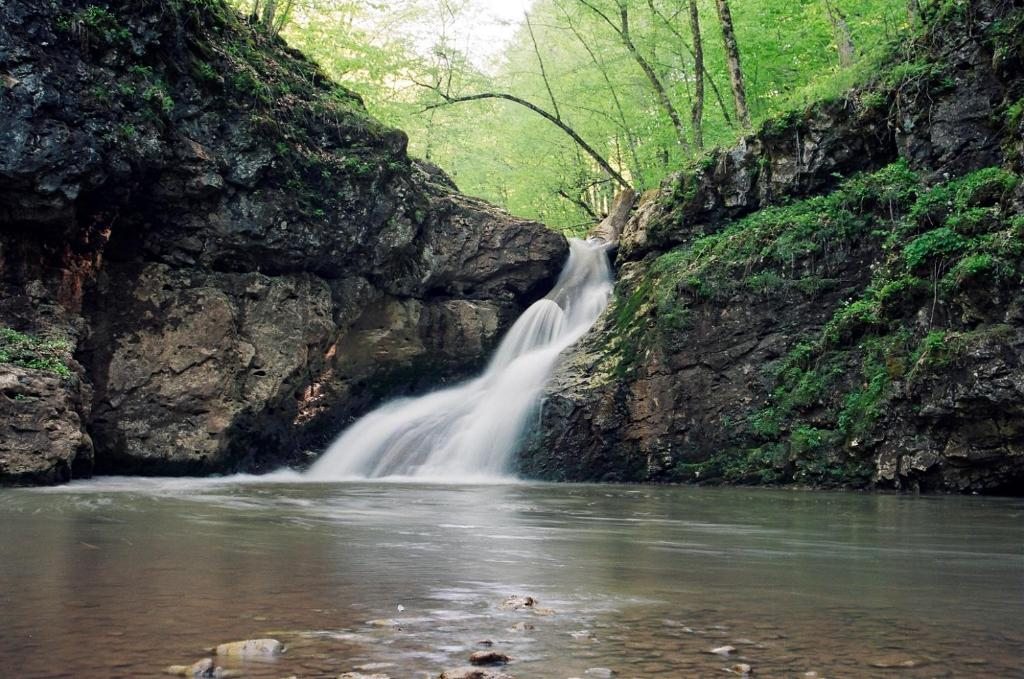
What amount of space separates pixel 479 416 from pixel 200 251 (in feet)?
18.7

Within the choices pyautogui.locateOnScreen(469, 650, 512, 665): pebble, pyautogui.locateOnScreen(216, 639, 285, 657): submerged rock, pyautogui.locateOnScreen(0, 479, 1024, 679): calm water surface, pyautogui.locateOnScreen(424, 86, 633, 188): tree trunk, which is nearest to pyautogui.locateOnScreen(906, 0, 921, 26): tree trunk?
pyautogui.locateOnScreen(424, 86, 633, 188): tree trunk

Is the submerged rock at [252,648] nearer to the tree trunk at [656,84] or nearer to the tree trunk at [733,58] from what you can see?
the tree trunk at [733,58]

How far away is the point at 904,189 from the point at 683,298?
3.82 metres

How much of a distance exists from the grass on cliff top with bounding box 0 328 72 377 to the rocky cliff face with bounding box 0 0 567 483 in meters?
0.07

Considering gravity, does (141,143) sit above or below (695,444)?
above

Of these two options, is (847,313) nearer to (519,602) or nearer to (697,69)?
(697,69)

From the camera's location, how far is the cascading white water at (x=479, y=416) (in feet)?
48.1

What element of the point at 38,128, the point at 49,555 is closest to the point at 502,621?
the point at 49,555

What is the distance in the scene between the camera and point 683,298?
14.7m

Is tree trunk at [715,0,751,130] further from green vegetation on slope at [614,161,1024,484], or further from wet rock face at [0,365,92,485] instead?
wet rock face at [0,365,92,485]

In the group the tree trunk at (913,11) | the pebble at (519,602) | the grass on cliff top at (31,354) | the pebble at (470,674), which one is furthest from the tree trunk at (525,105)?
the pebble at (470,674)

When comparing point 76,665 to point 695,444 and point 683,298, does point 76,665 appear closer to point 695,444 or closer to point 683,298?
point 695,444

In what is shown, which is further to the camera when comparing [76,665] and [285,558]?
[285,558]

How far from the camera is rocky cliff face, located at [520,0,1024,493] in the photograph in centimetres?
1081
